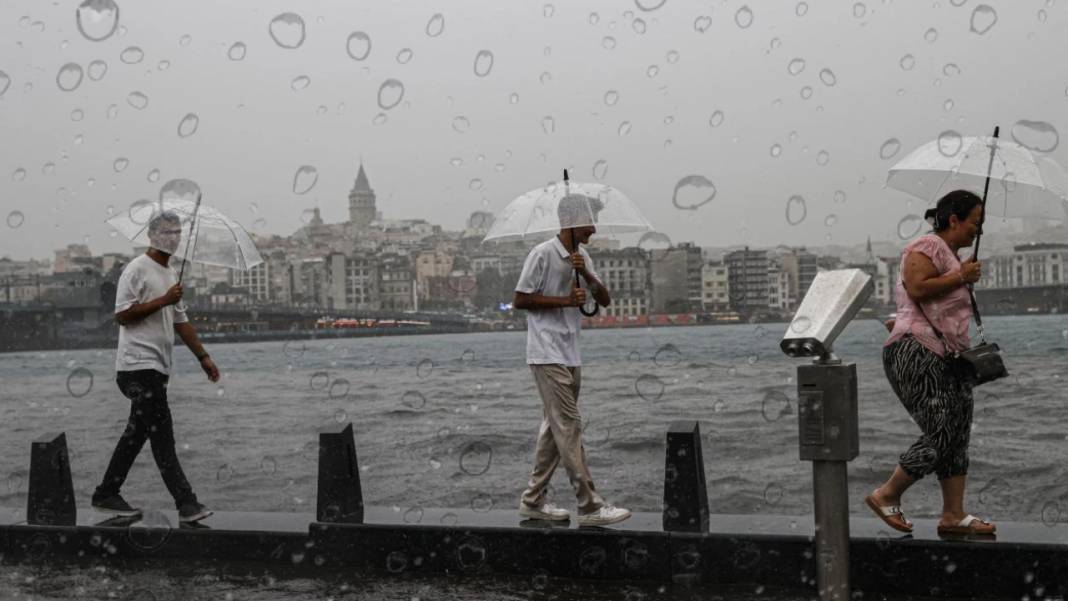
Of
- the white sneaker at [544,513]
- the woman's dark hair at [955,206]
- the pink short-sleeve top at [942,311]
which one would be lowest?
the white sneaker at [544,513]

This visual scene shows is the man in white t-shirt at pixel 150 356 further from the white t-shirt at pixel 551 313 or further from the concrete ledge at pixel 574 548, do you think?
the white t-shirt at pixel 551 313

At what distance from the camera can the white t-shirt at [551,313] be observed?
574 centimetres

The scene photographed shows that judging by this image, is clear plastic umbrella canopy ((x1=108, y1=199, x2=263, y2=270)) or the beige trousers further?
clear plastic umbrella canopy ((x1=108, y1=199, x2=263, y2=270))

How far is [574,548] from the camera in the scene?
5531mm

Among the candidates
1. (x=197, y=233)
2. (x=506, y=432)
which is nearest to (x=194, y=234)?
(x=197, y=233)

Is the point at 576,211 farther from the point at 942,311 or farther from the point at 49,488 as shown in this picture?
the point at 49,488

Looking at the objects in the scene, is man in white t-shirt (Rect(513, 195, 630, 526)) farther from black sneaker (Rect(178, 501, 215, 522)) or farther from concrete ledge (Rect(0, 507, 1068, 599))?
black sneaker (Rect(178, 501, 215, 522))

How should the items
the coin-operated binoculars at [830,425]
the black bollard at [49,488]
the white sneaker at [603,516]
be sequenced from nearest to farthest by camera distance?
the coin-operated binoculars at [830,425], the white sneaker at [603,516], the black bollard at [49,488]

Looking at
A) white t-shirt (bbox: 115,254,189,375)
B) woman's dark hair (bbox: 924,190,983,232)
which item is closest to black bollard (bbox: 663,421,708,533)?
woman's dark hair (bbox: 924,190,983,232)

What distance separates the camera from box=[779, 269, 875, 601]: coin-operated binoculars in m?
3.23

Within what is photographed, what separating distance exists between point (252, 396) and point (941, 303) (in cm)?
4647

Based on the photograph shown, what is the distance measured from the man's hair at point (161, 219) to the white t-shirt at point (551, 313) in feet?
6.35

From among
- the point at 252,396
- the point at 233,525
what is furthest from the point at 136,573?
the point at 252,396

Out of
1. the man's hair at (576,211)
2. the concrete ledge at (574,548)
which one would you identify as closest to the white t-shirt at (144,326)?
the concrete ledge at (574,548)
